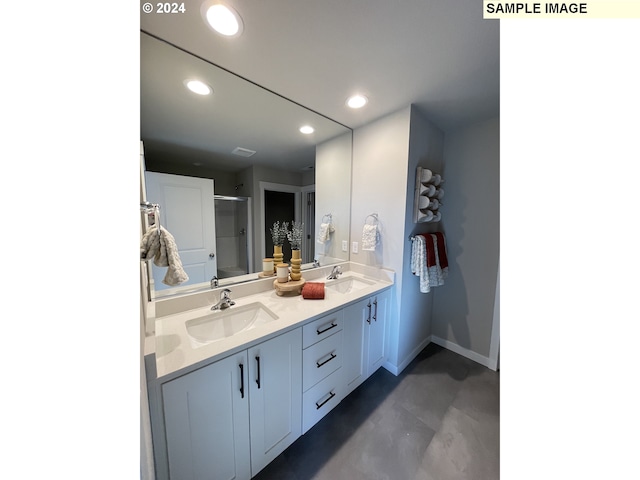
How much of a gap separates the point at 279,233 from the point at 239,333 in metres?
0.81

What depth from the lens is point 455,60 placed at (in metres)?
1.10

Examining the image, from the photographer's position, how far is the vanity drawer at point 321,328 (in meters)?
1.15

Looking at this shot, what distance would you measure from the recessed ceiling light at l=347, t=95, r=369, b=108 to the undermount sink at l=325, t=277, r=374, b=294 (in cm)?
138

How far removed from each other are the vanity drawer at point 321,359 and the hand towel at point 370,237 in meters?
0.74

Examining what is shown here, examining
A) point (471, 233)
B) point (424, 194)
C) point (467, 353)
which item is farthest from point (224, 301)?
point (467, 353)

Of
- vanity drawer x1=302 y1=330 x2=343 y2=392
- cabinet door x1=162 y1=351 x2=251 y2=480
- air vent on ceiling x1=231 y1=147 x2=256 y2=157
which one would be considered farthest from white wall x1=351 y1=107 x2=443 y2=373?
cabinet door x1=162 y1=351 x2=251 y2=480

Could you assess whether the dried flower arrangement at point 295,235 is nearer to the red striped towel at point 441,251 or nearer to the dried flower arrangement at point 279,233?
the dried flower arrangement at point 279,233
